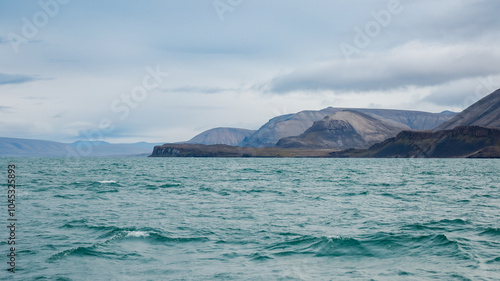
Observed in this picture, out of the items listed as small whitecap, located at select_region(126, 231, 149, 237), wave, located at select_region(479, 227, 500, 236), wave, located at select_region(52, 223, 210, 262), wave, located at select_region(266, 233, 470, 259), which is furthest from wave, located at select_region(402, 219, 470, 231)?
small whitecap, located at select_region(126, 231, 149, 237)

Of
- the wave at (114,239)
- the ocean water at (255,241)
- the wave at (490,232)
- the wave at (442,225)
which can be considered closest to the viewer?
the ocean water at (255,241)

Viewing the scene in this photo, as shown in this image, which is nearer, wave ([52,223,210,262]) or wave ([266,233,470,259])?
wave ([52,223,210,262])

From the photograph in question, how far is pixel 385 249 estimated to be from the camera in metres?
24.4

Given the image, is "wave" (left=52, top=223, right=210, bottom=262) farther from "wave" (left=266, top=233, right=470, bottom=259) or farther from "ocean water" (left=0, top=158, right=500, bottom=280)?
"wave" (left=266, top=233, right=470, bottom=259)

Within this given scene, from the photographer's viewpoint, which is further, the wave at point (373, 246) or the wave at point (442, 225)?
the wave at point (442, 225)

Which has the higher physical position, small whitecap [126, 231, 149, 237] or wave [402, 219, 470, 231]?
small whitecap [126, 231, 149, 237]

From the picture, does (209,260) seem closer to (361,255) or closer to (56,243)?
(361,255)

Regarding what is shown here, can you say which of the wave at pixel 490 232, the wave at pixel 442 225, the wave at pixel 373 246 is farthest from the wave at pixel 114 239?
the wave at pixel 490 232

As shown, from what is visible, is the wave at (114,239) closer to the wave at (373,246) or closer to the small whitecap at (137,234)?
the small whitecap at (137,234)

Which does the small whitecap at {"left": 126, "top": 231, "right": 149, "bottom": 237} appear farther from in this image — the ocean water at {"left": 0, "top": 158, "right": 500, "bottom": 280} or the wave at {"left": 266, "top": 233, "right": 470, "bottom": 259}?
the wave at {"left": 266, "top": 233, "right": 470, "bottom": 259}

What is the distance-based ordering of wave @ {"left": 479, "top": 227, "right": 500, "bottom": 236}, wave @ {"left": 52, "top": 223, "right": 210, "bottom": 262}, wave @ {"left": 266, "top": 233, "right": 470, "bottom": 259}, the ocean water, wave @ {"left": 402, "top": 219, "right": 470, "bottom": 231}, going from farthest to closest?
wave @ {"left": 402, "top": 219, "right": 470, "bottom": 231}
wave @ {"left": 479, "top": 227, "right": 500, "bottom": 236}
wave @ {"left": 266, "top": 233, "right": 470, "bottom": 259}
wave @ {"left": 52, "top": 223, "right": 210, "bottom": 262}
the ocean water

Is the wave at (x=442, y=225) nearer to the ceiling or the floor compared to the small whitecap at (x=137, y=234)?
nearer to the floor

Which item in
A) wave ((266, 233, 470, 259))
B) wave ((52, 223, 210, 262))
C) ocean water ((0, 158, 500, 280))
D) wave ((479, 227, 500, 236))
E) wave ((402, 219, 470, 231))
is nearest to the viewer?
ocean water ((0, 158, 500, 280))

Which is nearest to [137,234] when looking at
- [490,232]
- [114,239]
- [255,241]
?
[114,239]
